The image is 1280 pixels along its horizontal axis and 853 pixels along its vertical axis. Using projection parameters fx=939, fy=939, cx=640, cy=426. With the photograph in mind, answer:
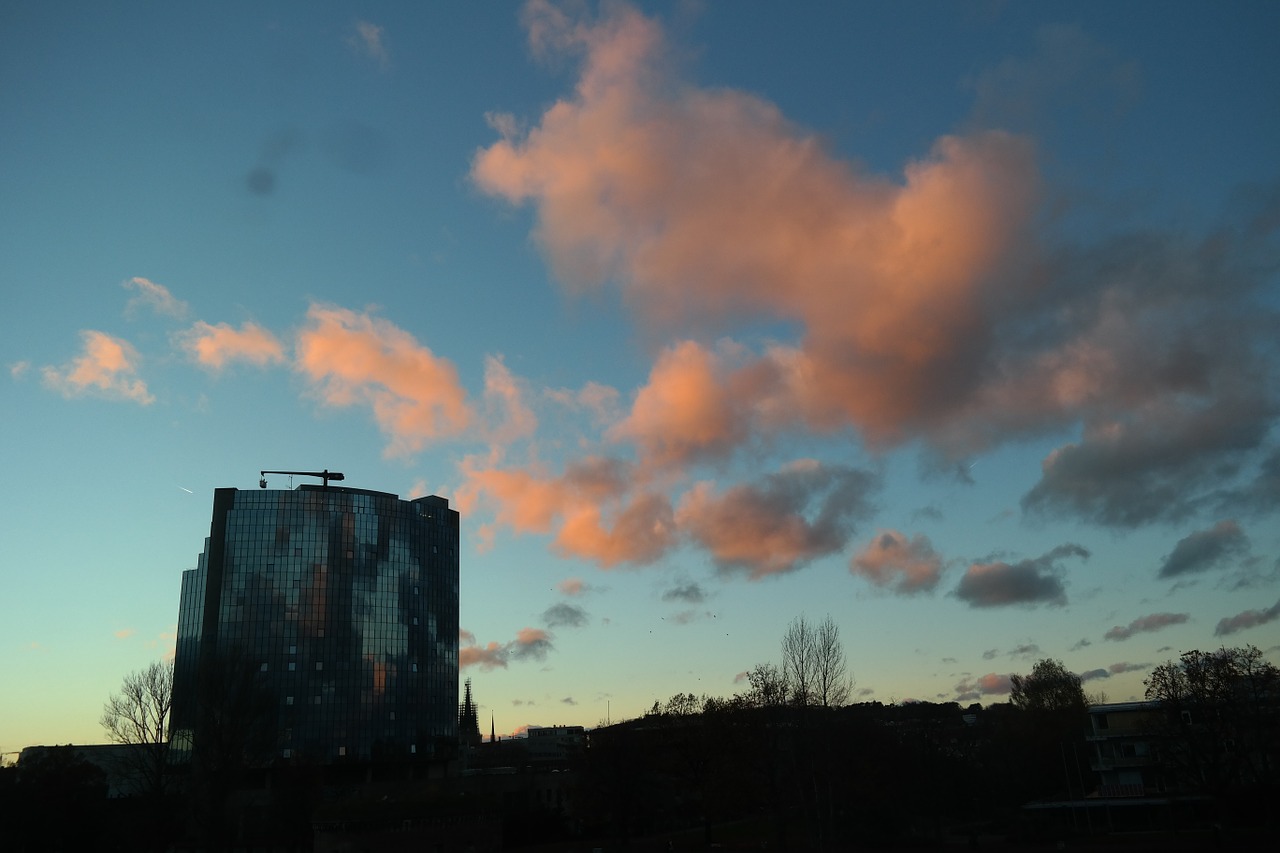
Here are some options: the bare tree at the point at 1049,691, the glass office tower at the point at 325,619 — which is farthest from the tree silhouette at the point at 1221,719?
the glass office tower at the point at 325,619

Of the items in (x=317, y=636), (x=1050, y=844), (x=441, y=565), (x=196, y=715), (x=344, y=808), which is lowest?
(x=1050, y=844)

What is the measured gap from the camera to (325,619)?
156 m

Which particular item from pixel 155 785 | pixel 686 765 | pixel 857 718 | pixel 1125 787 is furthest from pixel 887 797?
pixel 155 785

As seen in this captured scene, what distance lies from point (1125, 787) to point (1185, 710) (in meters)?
20.6

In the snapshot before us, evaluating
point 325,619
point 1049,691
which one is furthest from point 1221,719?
point 325,619

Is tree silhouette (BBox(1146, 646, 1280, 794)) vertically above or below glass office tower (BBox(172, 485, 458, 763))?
below

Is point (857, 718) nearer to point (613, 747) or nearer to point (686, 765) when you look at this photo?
point (686, 765)

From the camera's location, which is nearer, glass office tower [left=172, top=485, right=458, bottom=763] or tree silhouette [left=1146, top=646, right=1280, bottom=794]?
tree silhouette [left=1146, top=646, right=1280, bottom=794]

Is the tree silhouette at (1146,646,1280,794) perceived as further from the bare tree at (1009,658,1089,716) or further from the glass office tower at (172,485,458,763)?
the glass office tower at (172,485,458,763)

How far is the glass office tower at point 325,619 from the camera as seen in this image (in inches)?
6014

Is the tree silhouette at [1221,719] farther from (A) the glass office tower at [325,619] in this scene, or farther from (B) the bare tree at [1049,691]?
(A) the glass office tower at [325,619]

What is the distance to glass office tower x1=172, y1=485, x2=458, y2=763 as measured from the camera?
15275 cm

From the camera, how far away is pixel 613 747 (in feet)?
337

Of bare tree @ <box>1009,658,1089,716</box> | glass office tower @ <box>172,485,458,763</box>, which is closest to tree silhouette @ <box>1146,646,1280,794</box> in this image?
bare tree @ <box>1009,658,1089,716</box>
